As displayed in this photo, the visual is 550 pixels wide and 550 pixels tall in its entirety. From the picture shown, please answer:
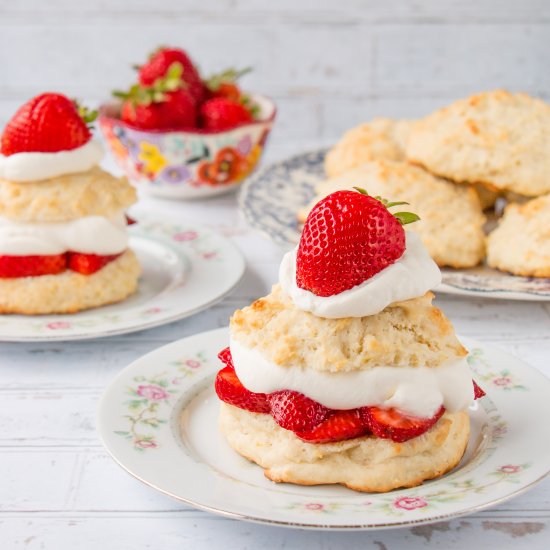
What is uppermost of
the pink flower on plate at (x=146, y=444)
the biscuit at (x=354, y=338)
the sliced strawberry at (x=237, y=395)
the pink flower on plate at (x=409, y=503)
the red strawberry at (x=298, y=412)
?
the biscuit at (x=354, y=338)

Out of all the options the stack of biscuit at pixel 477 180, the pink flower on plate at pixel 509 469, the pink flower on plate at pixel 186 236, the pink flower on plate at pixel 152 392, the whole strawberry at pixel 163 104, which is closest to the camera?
the pink flower on plate at pixel 509 469

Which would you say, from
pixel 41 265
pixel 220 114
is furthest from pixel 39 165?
pixel 220 114

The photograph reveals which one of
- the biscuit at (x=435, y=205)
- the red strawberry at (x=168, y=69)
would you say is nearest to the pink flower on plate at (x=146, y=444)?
the biscuit at (x=435, y=205)

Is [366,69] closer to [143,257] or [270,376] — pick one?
[143,257]

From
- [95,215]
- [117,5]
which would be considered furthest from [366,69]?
[95,215]

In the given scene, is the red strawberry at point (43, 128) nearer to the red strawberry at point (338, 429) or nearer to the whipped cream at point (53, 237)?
the whipped cream at point (53, 237)

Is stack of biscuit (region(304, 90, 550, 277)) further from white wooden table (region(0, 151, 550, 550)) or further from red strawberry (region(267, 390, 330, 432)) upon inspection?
red strawberry (region(267, 390, 330, 432))
